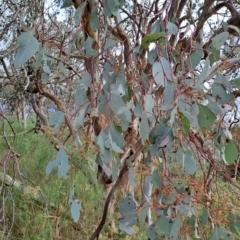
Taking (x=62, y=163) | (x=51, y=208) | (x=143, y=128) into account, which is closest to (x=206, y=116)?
(x=143, y=128)

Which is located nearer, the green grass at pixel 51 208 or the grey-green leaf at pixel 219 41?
the grey-green leaf at pixel 219 41

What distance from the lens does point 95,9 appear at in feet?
2.59

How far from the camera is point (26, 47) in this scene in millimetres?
622

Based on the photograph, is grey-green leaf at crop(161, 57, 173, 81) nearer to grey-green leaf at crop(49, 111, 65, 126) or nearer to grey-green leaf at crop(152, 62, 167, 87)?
grey-green leaf at crop(152, 62, 167, 87)

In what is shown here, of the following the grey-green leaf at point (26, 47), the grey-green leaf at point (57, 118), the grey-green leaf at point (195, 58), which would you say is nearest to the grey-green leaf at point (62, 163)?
the grey-green leaf at point (57, 118)

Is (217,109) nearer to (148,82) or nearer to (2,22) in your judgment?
(148,82)

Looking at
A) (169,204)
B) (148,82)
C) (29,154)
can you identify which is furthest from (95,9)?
(29,154)

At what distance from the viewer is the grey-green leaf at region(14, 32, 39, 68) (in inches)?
24.0

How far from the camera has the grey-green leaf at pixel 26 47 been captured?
61 centimetres

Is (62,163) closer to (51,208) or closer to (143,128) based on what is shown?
(143,128)

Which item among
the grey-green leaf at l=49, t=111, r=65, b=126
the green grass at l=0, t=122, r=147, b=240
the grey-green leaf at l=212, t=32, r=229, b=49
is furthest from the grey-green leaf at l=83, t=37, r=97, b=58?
the green grass at l=0, t=122, r=147, b=240

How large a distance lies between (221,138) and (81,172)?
1.84m

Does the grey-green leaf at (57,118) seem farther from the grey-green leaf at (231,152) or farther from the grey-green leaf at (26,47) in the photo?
the grey-green leaf at (231,152)

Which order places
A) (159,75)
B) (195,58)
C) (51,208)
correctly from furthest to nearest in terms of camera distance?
(51,208) → (195,58) → (159,75)
